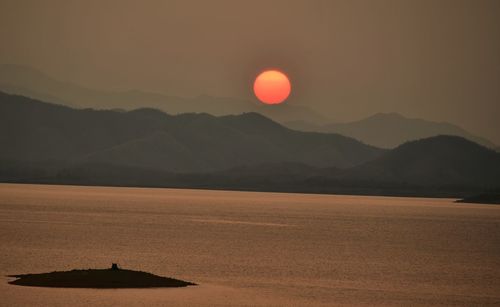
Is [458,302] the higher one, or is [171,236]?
[171,236]

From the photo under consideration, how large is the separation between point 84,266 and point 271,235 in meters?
61.4

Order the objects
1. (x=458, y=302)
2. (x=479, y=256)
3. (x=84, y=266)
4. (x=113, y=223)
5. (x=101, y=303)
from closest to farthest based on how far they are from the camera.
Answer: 1. (x=101, y=303)
2. (x=458, y=302)
3. (x=84, y=266)
4. (x=479, y=256)
5. (x=113, y=223)

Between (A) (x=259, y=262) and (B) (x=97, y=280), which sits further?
(A) (x=259, y=262)

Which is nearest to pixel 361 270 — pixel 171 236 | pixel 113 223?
pixel 171 236

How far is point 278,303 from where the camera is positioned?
61.8 meters

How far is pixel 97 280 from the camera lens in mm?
62656

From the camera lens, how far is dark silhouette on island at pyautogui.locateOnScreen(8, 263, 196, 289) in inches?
2456

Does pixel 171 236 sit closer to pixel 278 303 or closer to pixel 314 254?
pixel 314 254

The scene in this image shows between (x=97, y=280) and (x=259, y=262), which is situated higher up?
(x=259, y=262)

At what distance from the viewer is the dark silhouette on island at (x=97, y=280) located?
62388 millimetres

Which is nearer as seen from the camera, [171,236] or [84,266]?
[84,266]

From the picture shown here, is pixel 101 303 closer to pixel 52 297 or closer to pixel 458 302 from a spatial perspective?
pixel 52 297

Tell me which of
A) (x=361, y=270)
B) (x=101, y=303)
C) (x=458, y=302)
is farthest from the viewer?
(x=361, y=270)

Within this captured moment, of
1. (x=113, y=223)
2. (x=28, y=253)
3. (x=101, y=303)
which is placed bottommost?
(x=101, y=303)
